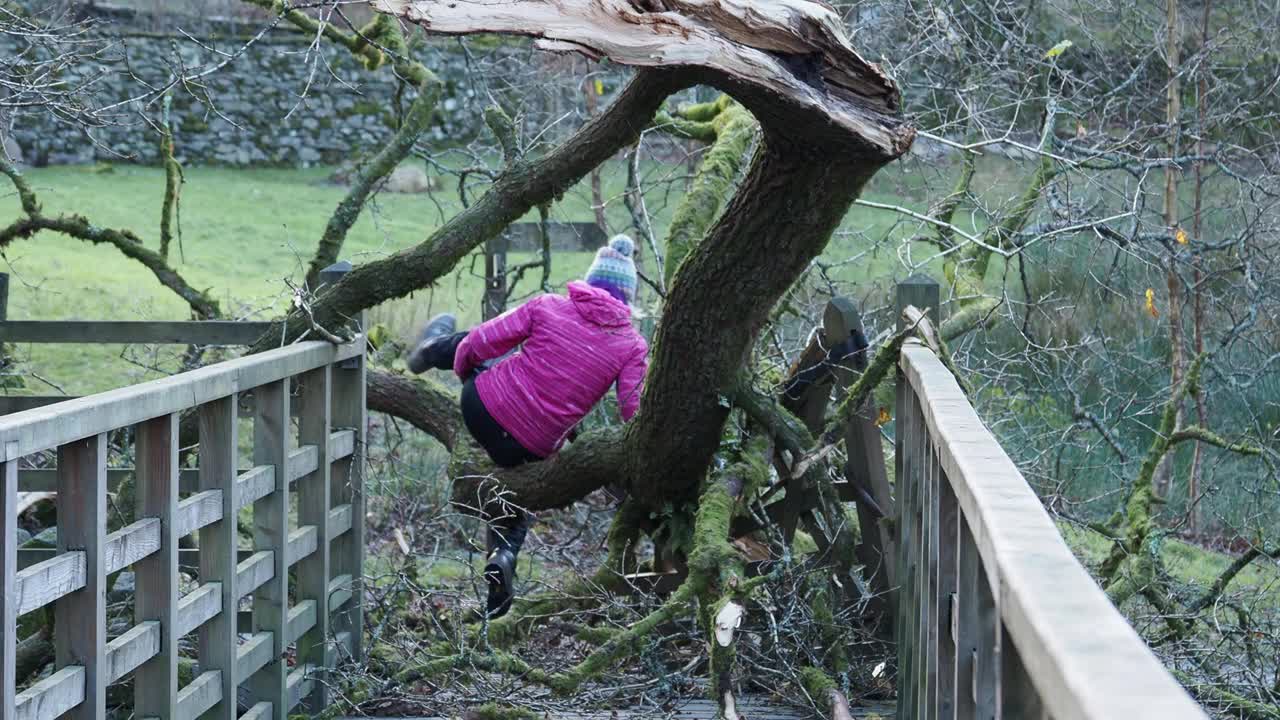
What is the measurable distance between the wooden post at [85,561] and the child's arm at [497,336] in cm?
297

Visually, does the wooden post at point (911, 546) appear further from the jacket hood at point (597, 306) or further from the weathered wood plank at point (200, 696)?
the weathered wood plank at point (200, 696)

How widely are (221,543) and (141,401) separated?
0.70 metres

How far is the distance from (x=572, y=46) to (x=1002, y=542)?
2206 mm

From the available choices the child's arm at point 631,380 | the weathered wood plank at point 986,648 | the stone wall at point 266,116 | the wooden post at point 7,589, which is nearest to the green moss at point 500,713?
the child's arm at point 631,380

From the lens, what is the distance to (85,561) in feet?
9.23

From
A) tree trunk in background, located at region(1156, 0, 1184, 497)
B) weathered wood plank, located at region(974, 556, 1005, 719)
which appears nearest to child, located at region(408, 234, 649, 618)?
weathered wood plank, located at region(974, 556, 1005, 719)

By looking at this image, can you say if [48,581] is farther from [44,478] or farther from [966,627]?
[44,478]

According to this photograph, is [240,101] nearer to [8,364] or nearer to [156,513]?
[8,364]

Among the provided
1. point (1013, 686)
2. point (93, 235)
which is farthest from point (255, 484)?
point (93, 235)

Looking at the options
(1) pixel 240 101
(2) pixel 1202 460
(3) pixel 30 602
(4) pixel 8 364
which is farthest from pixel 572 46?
(1) pixel 240 101

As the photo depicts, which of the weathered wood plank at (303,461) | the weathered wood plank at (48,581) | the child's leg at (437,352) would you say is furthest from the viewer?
the child's leg at (437,352)

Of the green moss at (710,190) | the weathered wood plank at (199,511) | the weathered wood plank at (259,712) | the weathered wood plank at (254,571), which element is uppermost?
the green moss at (710,190)

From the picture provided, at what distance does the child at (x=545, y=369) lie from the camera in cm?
566

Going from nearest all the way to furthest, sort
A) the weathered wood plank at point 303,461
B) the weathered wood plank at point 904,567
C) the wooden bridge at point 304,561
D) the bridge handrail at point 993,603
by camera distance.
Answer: the bridge handrail at point 993,603, the wooden bridge at point 304,561, the weathered wood plank at point 904,567, the weathered wood plank at point 303,461
